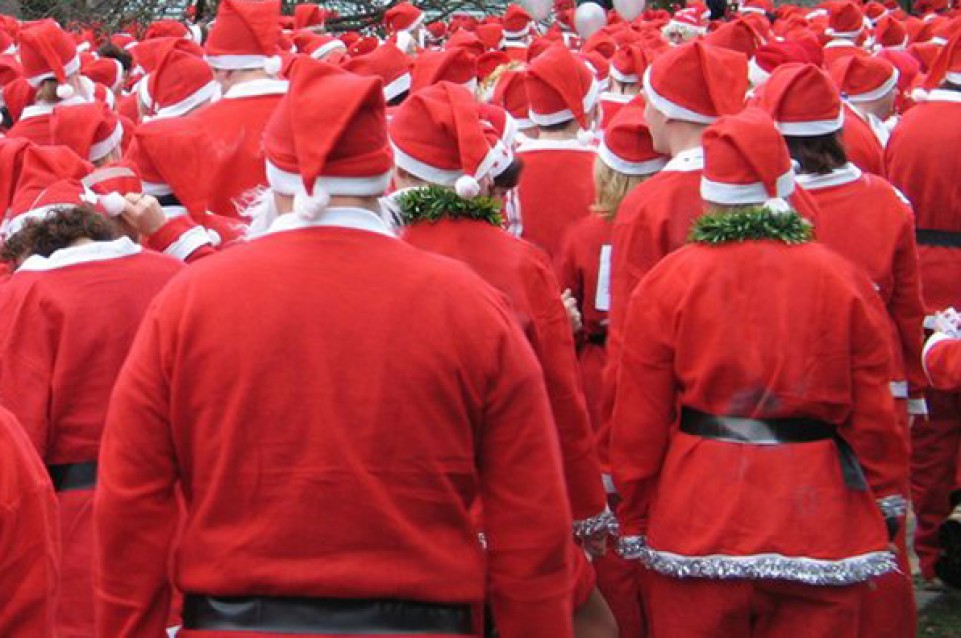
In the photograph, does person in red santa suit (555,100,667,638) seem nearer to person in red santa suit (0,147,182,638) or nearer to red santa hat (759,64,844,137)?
red santa hat (759,64,844,137)

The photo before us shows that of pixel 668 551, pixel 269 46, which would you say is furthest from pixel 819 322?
pixel 269 46

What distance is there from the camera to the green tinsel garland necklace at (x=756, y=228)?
15.2ft

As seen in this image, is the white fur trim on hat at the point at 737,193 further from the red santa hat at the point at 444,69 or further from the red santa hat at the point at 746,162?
the red santa hat at the point at 444,69

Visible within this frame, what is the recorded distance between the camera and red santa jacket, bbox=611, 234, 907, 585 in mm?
4559

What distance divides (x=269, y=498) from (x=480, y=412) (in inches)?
18.0

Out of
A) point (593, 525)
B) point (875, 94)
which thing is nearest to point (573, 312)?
point (593, 525)

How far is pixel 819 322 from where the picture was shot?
4570 mm

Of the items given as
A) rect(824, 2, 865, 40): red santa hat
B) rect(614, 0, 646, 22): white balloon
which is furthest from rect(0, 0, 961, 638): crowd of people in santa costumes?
rect(614, 0, 646, 22): white balloon

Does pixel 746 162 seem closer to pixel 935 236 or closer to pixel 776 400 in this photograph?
pixel 776 400

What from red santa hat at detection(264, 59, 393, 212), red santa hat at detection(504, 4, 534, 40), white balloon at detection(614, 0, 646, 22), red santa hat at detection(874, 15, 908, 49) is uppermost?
red santa hat at detection(264, 59, 393, 212)

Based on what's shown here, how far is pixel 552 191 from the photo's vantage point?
22.7 ft

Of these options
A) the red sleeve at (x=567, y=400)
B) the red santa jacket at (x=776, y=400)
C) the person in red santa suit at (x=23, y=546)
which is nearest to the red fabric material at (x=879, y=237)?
the red santa jacket at (x=776, y=400)

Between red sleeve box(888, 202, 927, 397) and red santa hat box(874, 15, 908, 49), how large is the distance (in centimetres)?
810

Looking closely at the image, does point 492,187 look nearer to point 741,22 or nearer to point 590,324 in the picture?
point 590,324
